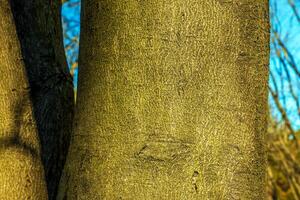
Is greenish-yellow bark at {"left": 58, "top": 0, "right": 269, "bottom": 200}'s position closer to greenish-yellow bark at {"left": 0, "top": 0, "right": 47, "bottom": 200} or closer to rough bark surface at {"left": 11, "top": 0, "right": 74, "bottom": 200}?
greenish-yellow bark at {"left": 0, "top": 0, "right": 47, "bottom": 200}

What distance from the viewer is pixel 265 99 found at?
1165 mm

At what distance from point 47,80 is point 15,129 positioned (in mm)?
246

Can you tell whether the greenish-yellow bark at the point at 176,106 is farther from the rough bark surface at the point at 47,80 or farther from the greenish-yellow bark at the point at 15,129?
the rough bark surface at the point at 47,80

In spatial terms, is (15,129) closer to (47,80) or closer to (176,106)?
(47,80)

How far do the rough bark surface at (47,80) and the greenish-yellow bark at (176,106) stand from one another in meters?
0.42

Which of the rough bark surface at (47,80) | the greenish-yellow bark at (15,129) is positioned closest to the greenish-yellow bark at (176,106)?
the greenish-yellow bark at (15,129)

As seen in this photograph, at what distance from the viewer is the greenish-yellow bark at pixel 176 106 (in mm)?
1032

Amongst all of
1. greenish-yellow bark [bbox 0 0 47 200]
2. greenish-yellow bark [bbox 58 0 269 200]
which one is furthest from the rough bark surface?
greenish-yellow bark [bbox 58 0 269 200]

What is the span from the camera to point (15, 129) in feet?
4.54

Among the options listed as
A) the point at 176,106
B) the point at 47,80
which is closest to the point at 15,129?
the point at 47,80

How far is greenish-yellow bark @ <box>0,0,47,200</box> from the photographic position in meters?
1.33

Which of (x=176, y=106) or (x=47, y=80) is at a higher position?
(x=47, y=80)

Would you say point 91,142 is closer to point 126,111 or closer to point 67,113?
point 126,111

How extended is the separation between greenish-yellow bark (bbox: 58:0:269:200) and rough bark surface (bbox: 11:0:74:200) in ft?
1.38
